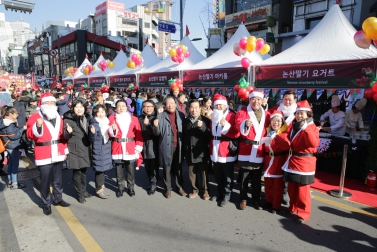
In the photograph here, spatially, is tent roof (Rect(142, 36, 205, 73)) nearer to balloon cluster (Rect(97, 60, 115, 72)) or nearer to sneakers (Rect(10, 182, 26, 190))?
balloon cluster (Rect(97, 60, 115, 72))

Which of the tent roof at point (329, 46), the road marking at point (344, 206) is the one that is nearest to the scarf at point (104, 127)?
the road marking at point (344, 206)

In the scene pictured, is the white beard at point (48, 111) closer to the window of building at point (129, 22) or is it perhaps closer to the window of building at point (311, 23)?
the window of building at point (311, 23)

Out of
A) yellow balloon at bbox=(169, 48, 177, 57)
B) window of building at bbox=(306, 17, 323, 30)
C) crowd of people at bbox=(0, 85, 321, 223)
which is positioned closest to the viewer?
crowd of people at bbox=(0, 85, 321, 223)

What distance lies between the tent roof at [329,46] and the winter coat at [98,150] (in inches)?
191

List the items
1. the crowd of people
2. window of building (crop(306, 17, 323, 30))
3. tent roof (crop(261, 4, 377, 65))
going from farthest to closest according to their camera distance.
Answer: window of building (crop(306, 17, 323, 30)), tent roof (crop(261, 4, 377, 65)), the crowd of people

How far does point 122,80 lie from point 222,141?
11.0 meters

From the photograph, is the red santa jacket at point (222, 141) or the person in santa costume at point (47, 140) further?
the red santa jacket at point (222, 141)

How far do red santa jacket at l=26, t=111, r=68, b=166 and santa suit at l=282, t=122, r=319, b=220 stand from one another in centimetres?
324

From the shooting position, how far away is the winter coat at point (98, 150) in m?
3.96

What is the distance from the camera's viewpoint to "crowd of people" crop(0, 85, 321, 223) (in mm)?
3400

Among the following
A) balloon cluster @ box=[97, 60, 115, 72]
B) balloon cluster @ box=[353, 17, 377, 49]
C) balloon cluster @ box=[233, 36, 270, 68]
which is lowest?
balloon cluster @ box=[353, 17, 377, 49]

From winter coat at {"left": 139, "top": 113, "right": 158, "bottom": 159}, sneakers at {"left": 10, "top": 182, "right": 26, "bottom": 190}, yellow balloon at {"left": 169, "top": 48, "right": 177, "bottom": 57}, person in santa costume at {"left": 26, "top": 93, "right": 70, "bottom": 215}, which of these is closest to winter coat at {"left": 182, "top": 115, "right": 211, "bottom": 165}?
winter coat at {"left": 139, "top": 113, "right": 158, "bottom": 159}

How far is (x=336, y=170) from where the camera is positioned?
5.34 metres

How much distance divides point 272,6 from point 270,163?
19.3 metres
